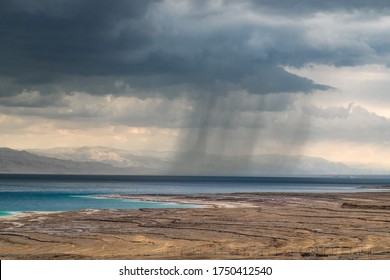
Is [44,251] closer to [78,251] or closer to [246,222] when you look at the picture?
[78,251]

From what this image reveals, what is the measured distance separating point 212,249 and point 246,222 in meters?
15.1

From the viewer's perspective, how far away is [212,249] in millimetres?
33219

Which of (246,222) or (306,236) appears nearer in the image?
(306,236)

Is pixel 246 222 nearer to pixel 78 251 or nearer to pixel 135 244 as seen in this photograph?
pixel 135 244

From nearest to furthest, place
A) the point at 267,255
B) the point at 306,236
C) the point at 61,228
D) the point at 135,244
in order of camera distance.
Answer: the point at 267,255
the point at 135,244
the point at 306,236
the point at 61,228

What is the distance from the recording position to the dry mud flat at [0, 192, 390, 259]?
31.2m

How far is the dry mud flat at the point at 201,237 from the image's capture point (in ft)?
102

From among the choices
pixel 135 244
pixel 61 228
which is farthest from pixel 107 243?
pixel 61 228

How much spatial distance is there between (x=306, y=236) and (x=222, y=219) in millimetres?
13795

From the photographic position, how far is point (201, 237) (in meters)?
38.0
